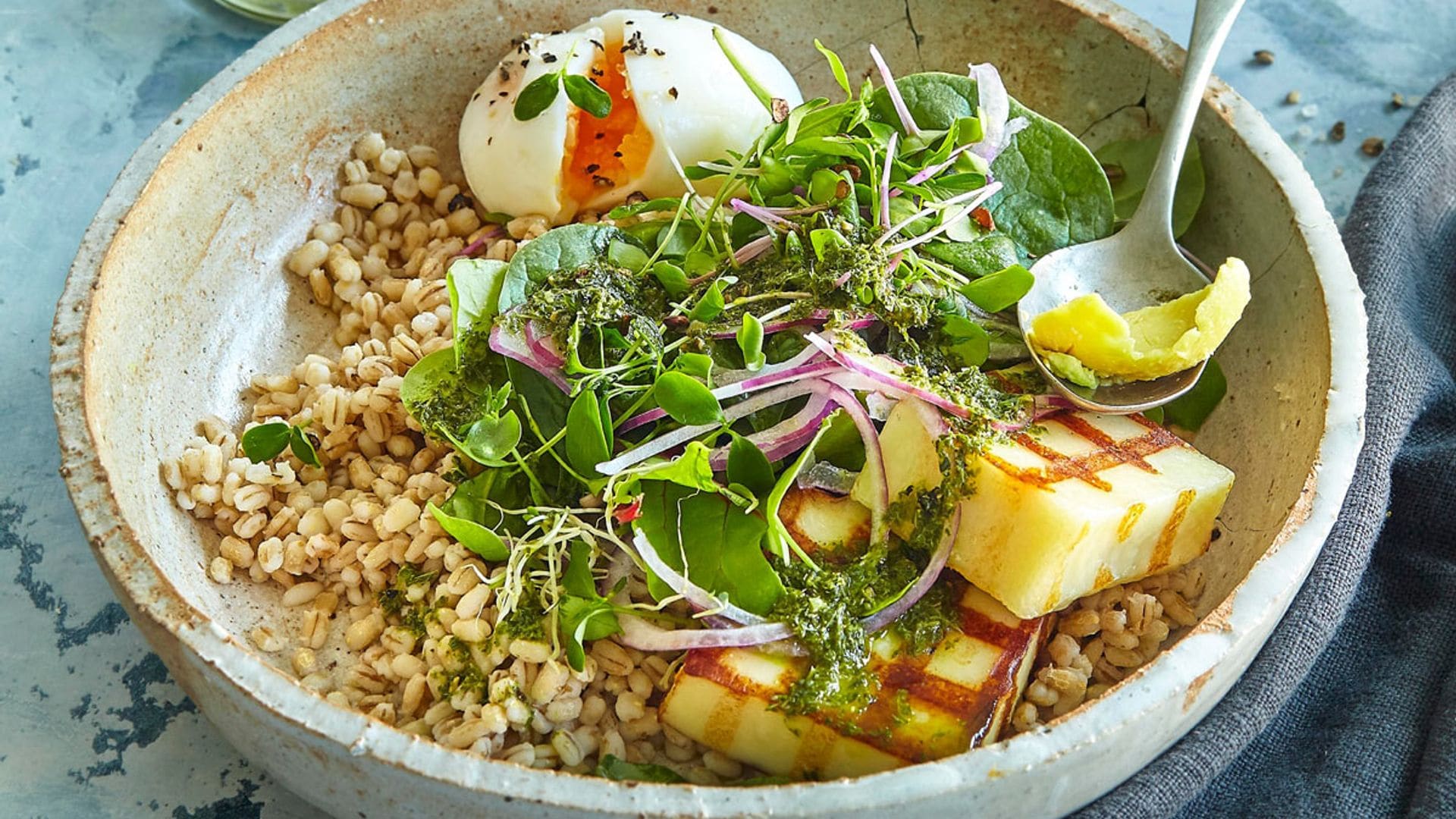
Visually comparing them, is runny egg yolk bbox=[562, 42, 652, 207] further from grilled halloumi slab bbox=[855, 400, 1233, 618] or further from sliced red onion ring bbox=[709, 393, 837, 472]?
grilled halloumi slab bbox=[855, 400, 1233, 618]

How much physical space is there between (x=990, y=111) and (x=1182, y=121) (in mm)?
349

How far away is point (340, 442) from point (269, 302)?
463mm

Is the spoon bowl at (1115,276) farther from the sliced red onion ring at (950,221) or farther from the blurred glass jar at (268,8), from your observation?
the blurred glass jar at (268,8)

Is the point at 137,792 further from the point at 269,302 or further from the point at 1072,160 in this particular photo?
the point at 1072,160

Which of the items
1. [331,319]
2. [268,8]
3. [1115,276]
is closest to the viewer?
[1115,276]

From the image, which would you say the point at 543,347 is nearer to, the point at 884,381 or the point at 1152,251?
the point at 884,381

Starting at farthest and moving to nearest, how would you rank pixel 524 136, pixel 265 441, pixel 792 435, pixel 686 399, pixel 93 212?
1. pixel 93 212
2. pixel 524 136
3. pixel 265 441
4. pixel 792 435
5. pixel 686 399

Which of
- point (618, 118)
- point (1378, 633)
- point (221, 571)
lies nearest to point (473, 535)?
point (221, 571)

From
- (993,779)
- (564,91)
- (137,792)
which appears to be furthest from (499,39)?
(993,779)

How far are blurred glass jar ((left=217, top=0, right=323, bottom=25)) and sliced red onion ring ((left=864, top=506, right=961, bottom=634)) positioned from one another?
2401 mm

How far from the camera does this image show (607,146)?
2.65 metres

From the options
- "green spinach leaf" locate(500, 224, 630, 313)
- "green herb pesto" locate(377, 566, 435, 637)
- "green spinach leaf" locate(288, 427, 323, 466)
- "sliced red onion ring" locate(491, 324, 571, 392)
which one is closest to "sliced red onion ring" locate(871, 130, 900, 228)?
"green spinach leaf" locate(500, 224, 630, 313)

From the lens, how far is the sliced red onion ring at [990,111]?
248cm

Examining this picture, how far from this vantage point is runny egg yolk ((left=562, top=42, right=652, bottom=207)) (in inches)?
103
